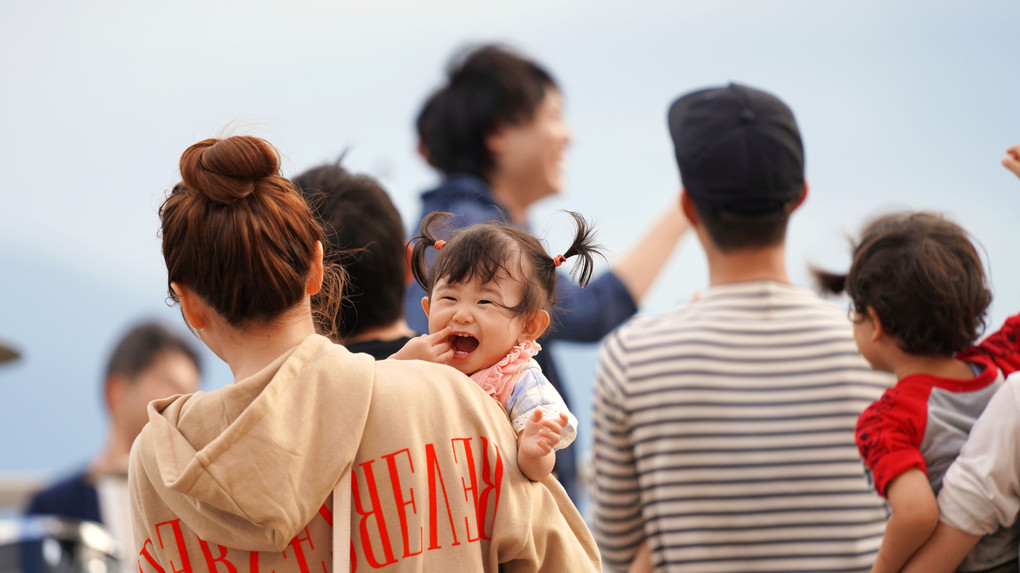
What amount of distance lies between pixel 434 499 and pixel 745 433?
2.95 feet

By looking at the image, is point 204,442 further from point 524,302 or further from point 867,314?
point 867,314

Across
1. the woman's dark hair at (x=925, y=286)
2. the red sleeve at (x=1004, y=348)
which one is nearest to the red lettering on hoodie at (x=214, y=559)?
the woman's dark hair at (x=925, y=286)

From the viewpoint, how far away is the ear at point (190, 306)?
1177 millimetres

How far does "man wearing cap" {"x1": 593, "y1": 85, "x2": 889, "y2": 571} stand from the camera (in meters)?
1.84

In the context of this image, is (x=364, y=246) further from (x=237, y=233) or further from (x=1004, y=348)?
(x=1004, y=348)

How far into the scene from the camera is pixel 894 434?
1474 mm

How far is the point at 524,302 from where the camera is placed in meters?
1.30

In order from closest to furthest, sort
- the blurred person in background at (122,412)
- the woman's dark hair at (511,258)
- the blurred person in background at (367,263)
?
the woman's dark hair at (511,258), the blurred person in background at (367,263), the blurred person in background at (122,412)

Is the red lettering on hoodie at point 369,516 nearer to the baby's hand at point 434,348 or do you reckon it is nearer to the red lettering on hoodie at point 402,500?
the red lettering on hoodie at point 402,500

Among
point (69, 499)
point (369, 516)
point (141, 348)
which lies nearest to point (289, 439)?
point (369, 516)

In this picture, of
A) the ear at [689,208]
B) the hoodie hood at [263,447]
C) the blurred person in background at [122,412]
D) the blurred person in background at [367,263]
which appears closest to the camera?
the hoodie hood at [263,447]

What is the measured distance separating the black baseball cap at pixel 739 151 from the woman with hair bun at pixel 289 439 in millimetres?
911

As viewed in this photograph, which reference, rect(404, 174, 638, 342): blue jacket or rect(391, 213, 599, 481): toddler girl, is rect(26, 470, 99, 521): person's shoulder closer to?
rect(404, 174, 638, 342): blue jacket

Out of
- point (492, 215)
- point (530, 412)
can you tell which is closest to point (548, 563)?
point (530, 412)
